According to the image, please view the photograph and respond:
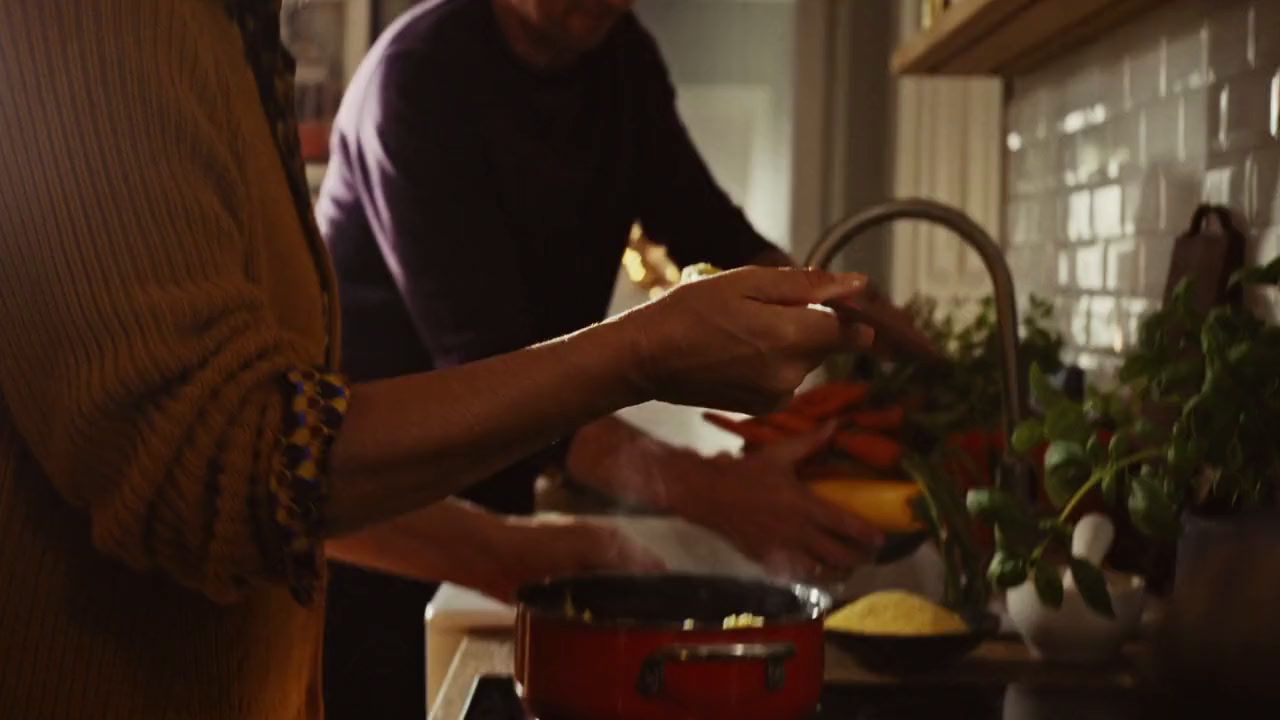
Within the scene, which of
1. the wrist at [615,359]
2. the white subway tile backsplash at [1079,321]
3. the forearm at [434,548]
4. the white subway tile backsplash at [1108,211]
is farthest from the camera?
the white subway tile backsplash at [1079,321]

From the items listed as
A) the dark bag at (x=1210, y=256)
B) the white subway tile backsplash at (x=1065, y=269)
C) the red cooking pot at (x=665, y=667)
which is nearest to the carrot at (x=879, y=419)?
the dark bag at (x=1210, y=256)

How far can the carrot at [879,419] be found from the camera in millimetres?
1722

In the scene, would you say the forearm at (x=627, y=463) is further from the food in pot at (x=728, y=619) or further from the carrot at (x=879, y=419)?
the food in pot at (x=728, y=619)

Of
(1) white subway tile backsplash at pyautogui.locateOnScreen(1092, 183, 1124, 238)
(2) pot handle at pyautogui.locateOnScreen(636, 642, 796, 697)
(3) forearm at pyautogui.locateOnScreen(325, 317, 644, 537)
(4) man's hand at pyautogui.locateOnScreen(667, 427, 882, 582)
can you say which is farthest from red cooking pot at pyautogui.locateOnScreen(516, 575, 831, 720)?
(1) white subway tile backsplash at pyautogui.locateOnScreen(1092, 183, 1124, 238)

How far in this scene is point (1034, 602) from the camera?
4.19ft

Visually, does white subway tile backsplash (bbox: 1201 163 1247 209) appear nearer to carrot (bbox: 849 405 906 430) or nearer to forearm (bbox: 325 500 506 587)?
carrot (bbox: 849 405 906 430)

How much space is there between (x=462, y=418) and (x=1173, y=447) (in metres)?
0.50

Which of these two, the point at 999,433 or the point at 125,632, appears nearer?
the point at 125,632

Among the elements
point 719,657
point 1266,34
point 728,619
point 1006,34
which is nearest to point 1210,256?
point 1266,34

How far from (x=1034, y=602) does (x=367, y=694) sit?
3.04 ft

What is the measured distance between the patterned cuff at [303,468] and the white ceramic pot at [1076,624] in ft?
2.16

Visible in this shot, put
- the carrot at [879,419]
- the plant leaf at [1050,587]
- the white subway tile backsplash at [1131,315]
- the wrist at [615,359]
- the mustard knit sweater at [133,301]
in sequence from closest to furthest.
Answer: the mustard knit sweater at [133,301] < the wrist at [615,359] < the plant leaf at [1050,587] < the carrot at [879,419] < the white subway tile backsplash at [1131,315]

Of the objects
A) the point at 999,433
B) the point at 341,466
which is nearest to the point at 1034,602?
the point at 999,433

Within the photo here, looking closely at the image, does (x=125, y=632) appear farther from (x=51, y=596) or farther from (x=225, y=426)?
(x=225, y=426)
